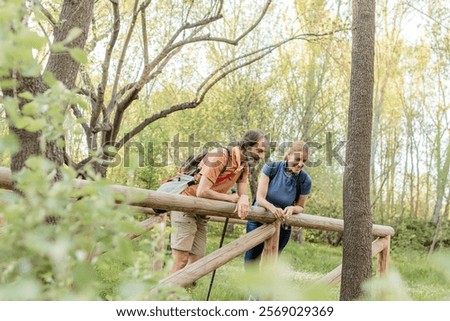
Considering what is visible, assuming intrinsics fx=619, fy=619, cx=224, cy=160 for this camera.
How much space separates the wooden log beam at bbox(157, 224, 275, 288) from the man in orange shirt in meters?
0.25

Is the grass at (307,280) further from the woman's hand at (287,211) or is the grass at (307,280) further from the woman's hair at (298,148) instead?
the woman's hair at (298,148)

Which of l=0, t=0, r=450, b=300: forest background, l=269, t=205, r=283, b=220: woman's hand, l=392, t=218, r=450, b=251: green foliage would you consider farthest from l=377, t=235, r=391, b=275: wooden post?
l=392, t=218, r=450, b=251: green foliage

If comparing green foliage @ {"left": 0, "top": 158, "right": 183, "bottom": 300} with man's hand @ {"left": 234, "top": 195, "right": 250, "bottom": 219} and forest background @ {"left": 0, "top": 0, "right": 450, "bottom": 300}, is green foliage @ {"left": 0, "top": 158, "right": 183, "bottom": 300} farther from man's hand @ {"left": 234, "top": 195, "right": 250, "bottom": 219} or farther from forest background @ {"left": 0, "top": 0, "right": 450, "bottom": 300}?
forest background @ {"left": 0, "top": 0, "right": 450, "bottom": 300}

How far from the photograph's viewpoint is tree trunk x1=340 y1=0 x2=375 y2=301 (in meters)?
5.10

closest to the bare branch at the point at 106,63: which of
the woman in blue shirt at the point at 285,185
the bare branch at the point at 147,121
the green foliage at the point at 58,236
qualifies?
the bare branch at the point at 147,121

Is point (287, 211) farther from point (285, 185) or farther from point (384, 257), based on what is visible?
point (384, 257)

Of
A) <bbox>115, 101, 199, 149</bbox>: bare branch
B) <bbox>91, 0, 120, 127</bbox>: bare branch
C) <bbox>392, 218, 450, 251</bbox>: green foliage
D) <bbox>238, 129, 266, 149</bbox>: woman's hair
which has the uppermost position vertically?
<bbox>91, 0, 120, 127</bbox>: bare branch

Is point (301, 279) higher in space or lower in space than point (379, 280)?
lower

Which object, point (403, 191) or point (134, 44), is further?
point (403, 191)

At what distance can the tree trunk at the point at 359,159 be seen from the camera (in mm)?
5102

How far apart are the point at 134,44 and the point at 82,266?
12223mm

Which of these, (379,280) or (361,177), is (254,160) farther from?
(379,280)

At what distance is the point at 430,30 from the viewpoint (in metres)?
16.9
